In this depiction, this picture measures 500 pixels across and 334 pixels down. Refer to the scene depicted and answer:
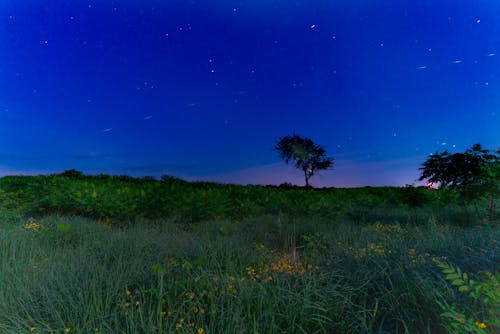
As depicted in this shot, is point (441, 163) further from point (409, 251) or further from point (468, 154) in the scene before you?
point (409, 251)

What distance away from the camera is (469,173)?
8.60m

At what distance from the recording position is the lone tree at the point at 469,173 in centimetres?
834

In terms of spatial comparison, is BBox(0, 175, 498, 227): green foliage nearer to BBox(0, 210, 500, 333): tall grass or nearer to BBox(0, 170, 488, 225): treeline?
BBox(0, 170, 488, 225): treeline

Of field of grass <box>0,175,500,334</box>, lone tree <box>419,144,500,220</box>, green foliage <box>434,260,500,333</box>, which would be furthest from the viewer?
lone tree <box>419,144,500,220</box>

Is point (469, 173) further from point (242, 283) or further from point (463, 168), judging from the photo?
point (242, 283)

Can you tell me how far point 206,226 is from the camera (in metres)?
8.40

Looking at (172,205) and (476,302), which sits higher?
(172,205)

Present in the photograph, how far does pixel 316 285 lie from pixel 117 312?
1848mm

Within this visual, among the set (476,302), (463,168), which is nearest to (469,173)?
(463,168)

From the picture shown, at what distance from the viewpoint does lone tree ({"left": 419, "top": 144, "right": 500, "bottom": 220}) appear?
27.4 ft

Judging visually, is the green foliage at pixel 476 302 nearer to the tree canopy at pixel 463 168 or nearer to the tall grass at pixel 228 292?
the tall grass at pixel 228 292

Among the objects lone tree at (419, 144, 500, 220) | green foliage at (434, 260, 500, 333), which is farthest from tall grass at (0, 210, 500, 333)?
lone tree at (419, 144, 500, 220)

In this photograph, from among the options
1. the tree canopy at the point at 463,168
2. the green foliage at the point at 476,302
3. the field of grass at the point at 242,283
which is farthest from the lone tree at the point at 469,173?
the green foliage at the point at 476,302

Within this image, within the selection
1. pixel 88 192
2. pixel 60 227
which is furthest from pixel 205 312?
pixel 88 192
